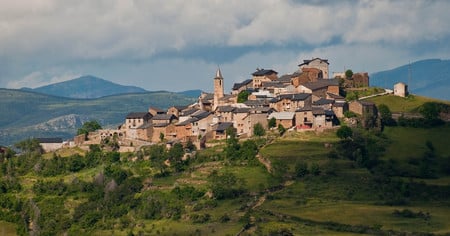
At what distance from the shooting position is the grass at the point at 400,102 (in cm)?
11000

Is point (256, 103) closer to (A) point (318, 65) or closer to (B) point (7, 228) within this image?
(A) point (318, 65)

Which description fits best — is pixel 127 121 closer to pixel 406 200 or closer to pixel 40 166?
pixel 40 166

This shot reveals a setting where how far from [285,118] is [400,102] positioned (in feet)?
63.1

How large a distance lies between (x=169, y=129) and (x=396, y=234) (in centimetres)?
4105

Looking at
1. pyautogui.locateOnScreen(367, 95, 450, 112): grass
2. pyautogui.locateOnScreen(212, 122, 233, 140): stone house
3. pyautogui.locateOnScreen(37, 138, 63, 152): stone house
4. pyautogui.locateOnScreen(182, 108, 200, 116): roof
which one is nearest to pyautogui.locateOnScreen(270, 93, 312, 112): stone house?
pyautogui.locateOnScreen(212, 122, 233, 140): stone house

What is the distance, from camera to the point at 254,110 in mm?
103562

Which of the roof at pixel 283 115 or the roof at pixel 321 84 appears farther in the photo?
the roof at pixel 321 84

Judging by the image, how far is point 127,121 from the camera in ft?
379

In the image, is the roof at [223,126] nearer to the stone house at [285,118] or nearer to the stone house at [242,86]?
the stone house at [285,118]

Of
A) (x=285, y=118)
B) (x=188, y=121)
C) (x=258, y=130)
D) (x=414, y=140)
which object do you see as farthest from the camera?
(x=188, y=121)

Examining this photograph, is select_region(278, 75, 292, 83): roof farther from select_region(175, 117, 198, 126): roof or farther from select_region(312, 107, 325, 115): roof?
select_region(312, 107, 325, 115): roof

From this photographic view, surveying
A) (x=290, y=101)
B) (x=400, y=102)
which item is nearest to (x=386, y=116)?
(x=400, y=102)

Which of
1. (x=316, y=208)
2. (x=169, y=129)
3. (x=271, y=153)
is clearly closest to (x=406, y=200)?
(x=316, y=208)

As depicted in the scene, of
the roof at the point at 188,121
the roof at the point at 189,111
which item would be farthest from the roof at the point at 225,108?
the roof at the point at 189,111
